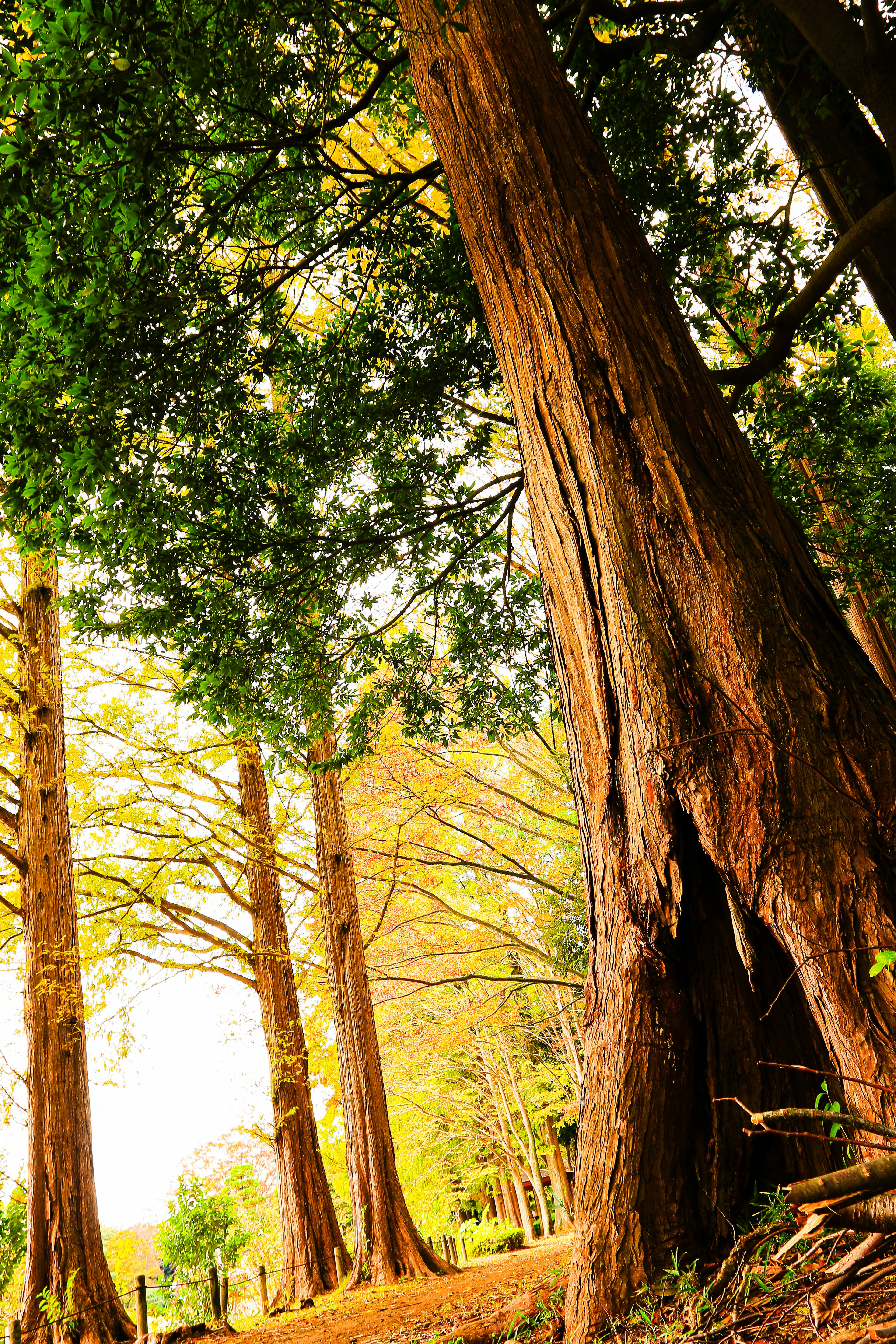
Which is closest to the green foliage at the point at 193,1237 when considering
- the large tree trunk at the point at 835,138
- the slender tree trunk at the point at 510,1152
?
the slender tree trunk at the point at 510,1152

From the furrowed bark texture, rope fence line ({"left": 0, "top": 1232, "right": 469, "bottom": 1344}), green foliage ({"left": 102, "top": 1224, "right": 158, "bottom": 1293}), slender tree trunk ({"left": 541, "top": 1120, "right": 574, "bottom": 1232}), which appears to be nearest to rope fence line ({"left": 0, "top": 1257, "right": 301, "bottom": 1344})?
rope fence line ({"left": 0, "top": 1232, "right": 469, "bottom": 1344})

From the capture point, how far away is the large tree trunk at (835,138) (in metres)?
4.80

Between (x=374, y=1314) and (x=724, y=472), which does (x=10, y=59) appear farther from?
(x=374, y=1314)

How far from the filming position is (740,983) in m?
2.53

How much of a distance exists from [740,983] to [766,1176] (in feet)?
1.95

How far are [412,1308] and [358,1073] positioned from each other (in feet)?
10.1

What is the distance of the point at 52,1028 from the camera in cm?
752

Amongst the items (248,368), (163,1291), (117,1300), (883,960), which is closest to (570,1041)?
(163,1291)

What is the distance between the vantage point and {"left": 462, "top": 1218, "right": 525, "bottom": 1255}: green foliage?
18.6m

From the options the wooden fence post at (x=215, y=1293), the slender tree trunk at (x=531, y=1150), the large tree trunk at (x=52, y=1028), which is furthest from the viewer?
the slender tree trunk at (x=531, y=1150)

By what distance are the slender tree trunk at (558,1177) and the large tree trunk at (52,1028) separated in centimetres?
1248

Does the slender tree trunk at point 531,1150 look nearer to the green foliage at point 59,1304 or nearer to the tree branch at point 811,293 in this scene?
the green foliage at point 59,1304

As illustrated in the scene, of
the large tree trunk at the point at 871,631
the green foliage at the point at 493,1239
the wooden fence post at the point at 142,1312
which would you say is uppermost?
the large tree trunk at the point at 871,631

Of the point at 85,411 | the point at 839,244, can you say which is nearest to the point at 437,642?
the point at 85,411
